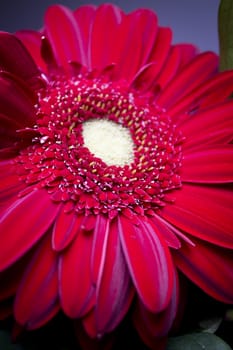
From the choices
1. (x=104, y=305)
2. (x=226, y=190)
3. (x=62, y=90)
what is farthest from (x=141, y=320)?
(x=62, y=90)

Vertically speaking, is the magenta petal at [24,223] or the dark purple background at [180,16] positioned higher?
the dark purple background at [180,16]

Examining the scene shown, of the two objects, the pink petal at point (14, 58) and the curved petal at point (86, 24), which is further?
the curved petal at point (86, 24)

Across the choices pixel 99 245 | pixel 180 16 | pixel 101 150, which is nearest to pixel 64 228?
pixel 99 245

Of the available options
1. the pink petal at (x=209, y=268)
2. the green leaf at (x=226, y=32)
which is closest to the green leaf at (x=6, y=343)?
the pink petal at (x=209, y=268)

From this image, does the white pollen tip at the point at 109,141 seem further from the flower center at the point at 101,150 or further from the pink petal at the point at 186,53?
the pink petal at the point at 186,53

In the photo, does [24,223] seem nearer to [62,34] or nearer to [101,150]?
[101,150]

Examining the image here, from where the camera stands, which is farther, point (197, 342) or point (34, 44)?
point (34, 44)
